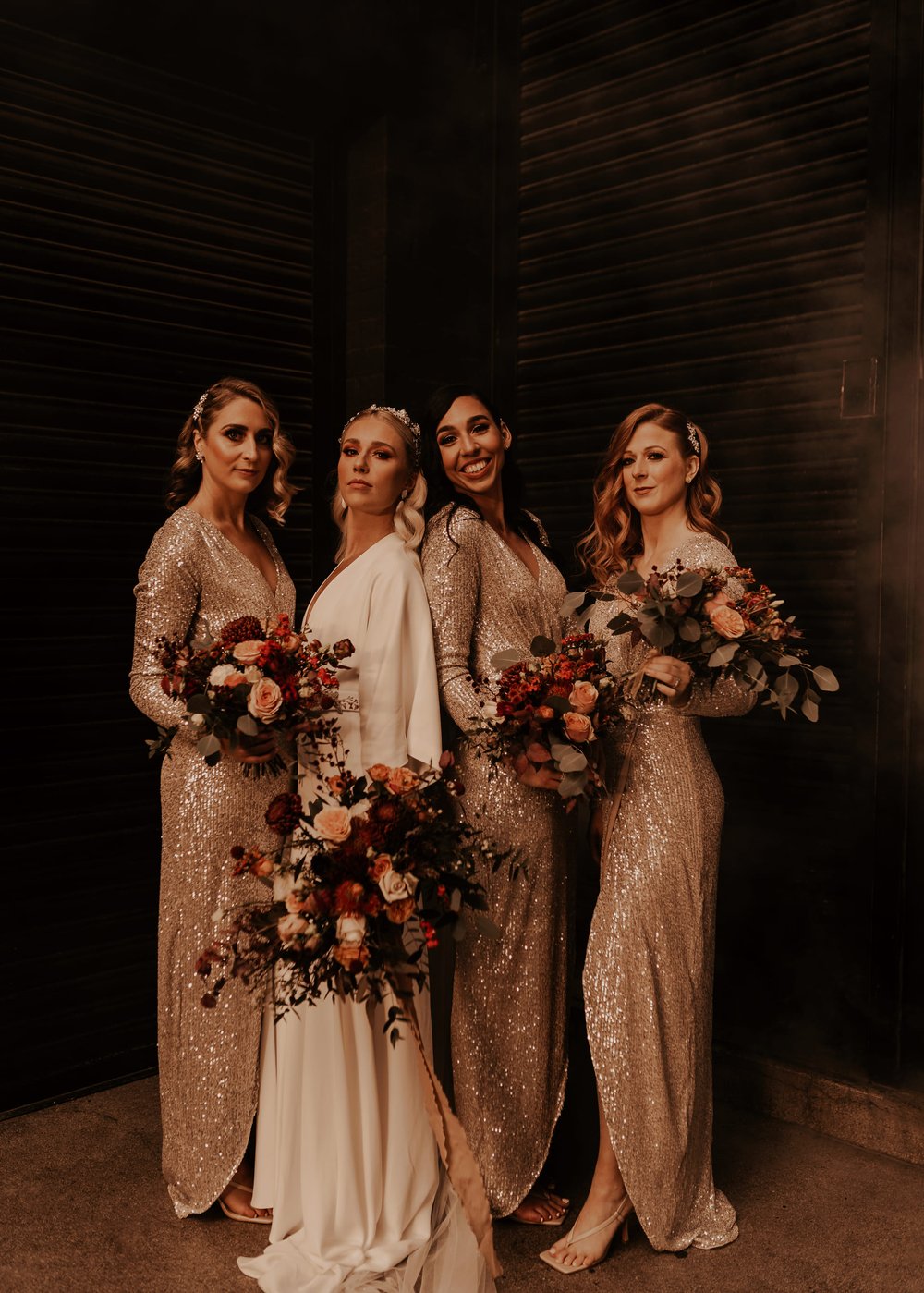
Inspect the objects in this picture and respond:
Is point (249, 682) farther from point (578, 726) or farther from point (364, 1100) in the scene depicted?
point (364, 1100)

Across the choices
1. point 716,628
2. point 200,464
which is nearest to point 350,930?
point 716,628

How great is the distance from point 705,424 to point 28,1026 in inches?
98.7

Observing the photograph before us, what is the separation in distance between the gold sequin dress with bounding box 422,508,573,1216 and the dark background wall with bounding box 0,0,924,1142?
93 cm

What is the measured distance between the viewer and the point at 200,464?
9.95 ft

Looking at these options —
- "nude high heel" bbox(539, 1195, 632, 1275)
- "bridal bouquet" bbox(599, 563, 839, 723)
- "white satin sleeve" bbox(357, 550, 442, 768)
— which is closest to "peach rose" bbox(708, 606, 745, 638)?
"bridal bouquet" bbox(599, 563, 839, 723)

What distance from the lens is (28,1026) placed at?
3.44 metres

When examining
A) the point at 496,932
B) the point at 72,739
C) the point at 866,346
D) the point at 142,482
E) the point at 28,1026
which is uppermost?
the point at 866,346

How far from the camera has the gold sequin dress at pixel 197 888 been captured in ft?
9.31

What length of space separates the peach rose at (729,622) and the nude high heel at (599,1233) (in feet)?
4.24

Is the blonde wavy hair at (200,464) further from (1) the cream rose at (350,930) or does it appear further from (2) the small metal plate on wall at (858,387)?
(2) the small metal plate on wall at (858,387)

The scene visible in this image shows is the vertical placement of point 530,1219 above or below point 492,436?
below

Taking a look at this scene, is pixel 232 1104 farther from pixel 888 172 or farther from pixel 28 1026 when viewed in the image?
pixel 888 172

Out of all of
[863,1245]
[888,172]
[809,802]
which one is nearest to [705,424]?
[888,172]

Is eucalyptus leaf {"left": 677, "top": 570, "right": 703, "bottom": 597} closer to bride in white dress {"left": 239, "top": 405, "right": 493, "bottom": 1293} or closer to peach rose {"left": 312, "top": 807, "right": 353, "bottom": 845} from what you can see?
bride in white dress {"left": 239, "top": 405, "right": 493, "bottom": 1293}
